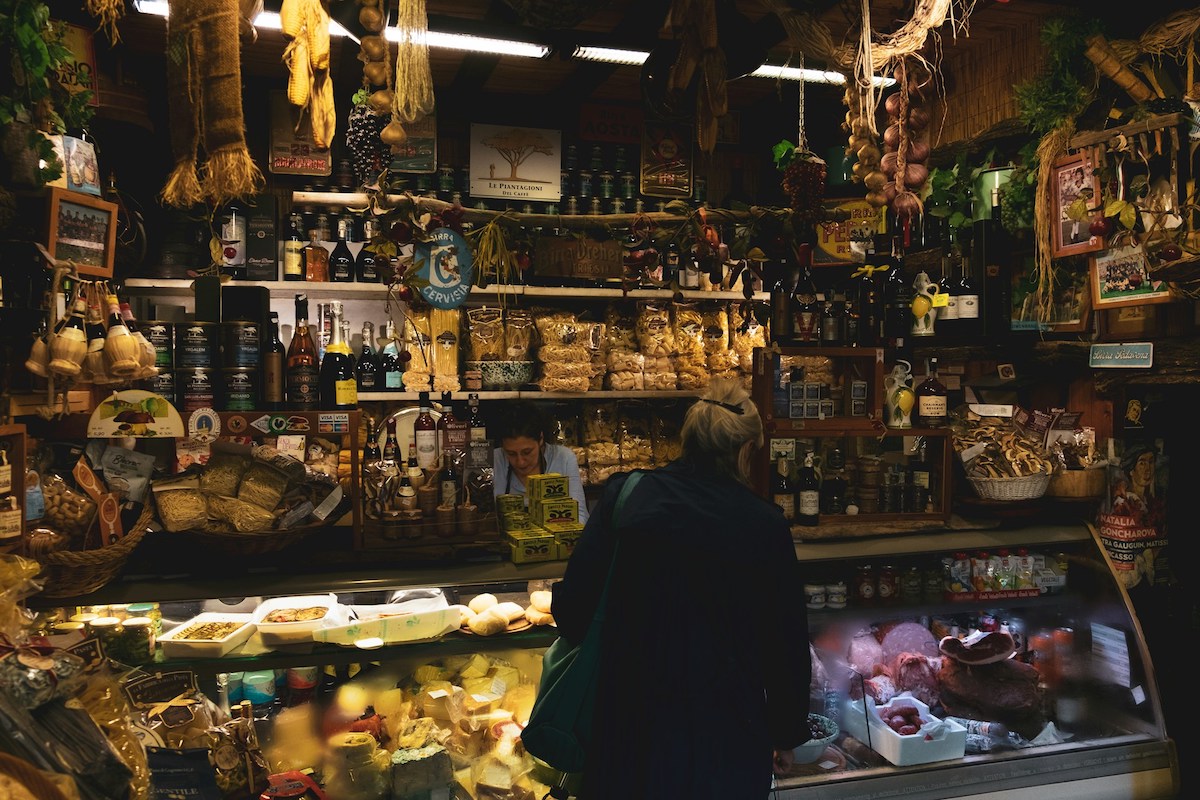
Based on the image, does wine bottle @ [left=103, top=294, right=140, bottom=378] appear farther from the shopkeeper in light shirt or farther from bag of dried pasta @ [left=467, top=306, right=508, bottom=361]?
bag of dried pasta @ [left=467, top=306, right=508, bottom=361]

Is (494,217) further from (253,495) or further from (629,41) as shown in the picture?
(253,495)

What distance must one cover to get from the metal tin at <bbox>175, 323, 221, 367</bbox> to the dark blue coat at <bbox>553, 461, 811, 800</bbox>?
1595mm

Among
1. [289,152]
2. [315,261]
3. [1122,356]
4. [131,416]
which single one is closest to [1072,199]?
[1122,356]

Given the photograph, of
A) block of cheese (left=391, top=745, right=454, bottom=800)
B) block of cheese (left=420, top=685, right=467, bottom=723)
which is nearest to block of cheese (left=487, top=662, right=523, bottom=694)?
block of cheese (left=420, top=685, right=467, bottom=723)

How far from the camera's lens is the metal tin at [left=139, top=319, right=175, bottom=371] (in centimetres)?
290

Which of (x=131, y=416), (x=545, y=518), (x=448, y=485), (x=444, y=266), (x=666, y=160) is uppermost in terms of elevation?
(x=666, y=160)

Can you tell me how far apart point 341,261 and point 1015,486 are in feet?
12.9

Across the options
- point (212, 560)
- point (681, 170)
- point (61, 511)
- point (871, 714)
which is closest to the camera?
point (61, 511)

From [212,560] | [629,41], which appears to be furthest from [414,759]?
[629,41]

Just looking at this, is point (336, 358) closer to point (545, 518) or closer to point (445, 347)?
point (445, 347)

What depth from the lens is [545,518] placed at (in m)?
2.96

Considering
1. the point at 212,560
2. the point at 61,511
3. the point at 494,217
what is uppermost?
the point at 494,217

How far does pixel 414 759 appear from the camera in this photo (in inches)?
105

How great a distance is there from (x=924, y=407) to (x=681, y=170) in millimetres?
3102
